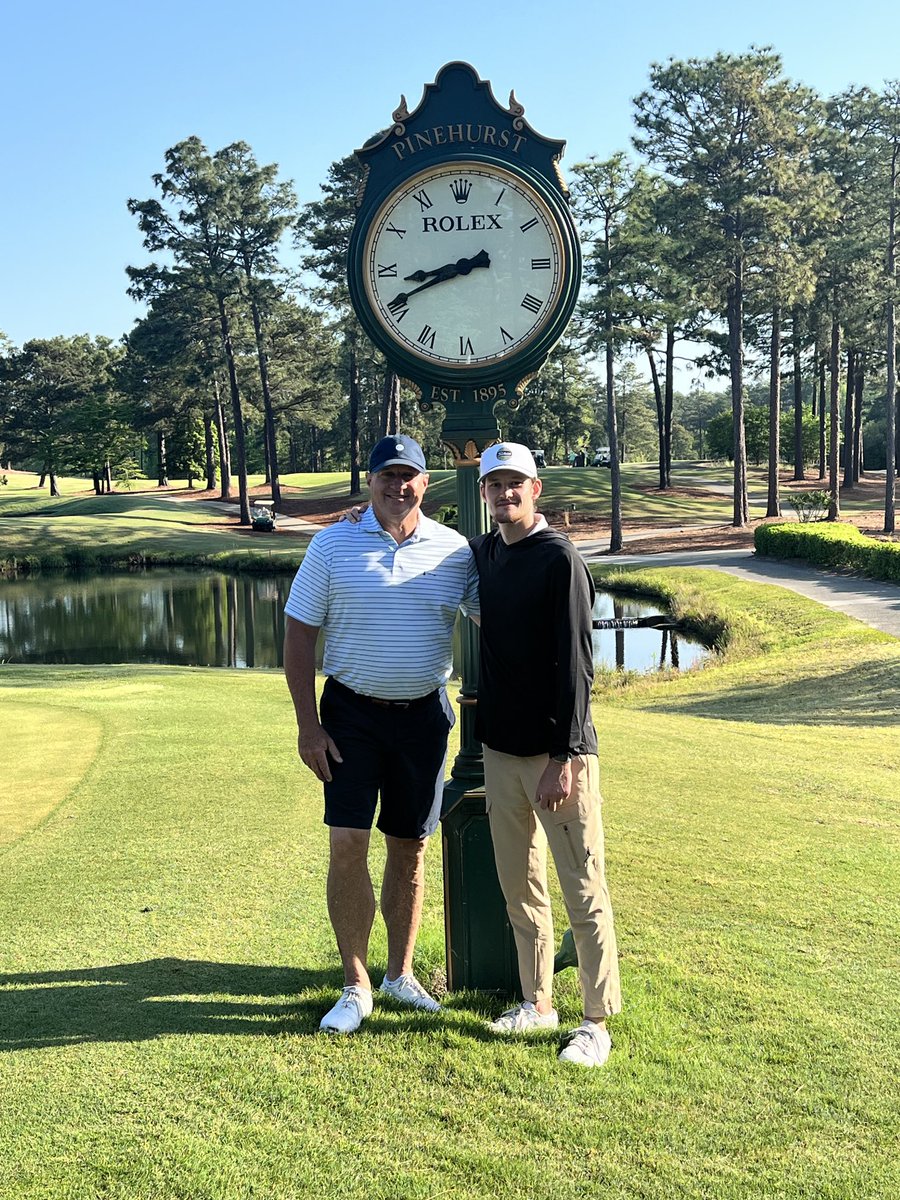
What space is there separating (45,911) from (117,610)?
71.7ft

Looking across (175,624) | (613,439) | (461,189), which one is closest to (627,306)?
(613,439)

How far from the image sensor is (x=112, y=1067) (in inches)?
109

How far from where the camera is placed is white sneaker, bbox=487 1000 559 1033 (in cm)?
297

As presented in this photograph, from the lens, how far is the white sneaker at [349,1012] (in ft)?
9.73

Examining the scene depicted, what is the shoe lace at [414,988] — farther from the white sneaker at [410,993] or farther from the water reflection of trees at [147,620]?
the water reflection of trees at [147,620]

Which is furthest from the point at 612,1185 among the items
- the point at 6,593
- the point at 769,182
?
the point at 769,182

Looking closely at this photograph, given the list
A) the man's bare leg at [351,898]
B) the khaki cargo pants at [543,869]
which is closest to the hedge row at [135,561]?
the man's bare leg at [351,898]

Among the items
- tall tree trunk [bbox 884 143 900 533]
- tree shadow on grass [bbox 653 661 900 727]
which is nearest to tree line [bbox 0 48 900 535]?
tall tree trunk [bbox 884 143 900 533]

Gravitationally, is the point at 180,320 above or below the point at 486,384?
above

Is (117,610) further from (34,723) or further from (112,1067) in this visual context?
(112,1067)

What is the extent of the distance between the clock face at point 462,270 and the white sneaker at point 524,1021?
1976 mm

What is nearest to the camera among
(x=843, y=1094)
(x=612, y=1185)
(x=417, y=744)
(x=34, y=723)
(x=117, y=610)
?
(x=612, y=1185)

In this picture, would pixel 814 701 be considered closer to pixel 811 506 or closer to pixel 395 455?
pixel 395 455

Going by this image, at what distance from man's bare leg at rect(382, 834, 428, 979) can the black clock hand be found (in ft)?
5.66
